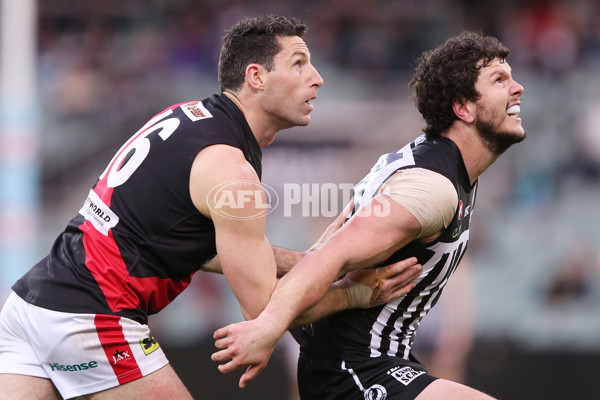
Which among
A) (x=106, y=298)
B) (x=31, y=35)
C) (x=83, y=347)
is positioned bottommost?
(x=83, y=347)

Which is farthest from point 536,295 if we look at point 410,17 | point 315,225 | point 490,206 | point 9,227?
point 9,227

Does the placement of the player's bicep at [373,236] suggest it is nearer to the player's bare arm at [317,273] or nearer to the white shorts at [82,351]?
the player's bare arm at [317,273]

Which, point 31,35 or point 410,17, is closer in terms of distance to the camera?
point 31,35

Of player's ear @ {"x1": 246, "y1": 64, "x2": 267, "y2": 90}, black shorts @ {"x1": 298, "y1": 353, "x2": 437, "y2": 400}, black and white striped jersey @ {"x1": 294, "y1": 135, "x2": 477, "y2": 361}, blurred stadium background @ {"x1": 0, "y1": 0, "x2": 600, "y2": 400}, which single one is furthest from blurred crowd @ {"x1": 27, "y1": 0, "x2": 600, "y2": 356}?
player's ear @ {"x1": 246, "y1": 64, "x2": 267, "y2": 90}

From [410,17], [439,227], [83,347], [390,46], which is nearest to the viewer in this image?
[83,347]

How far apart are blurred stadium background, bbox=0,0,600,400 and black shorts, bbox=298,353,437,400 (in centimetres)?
379

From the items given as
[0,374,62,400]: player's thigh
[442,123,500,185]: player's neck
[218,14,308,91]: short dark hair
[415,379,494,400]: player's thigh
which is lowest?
[0,374,62,400]: player's thigh

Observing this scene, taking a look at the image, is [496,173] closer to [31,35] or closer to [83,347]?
[31,35]

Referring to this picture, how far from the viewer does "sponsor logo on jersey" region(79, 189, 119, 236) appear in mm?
3678

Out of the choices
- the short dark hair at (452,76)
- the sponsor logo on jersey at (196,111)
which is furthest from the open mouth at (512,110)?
the sponsor logo on jersey at (196,111)

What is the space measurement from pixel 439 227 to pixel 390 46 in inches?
295

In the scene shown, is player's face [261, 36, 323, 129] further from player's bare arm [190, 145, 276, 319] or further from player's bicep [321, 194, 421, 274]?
player's bicep [321, 194, 421, 274]

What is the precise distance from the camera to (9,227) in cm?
838

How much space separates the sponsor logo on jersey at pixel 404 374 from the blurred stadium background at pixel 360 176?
4.09 m
